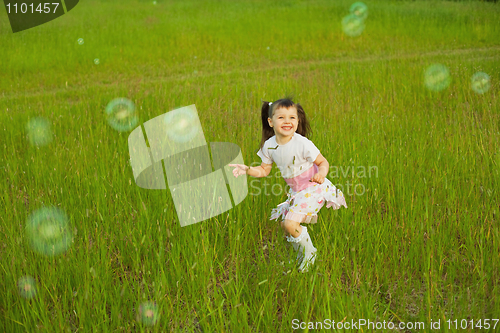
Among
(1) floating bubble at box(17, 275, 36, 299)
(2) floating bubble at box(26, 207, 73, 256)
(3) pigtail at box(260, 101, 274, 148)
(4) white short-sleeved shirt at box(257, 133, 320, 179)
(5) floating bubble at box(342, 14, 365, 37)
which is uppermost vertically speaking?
(5) floating bubble at box(342, 14, 365, 37)

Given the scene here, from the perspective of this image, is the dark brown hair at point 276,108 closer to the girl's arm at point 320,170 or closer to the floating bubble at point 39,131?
the girl's arm at point 320,170

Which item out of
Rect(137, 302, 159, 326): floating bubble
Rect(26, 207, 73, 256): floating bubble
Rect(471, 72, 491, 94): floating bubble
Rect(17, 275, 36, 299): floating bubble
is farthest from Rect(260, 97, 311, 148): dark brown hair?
Rect(471, 72, 491, 94): floating bubble

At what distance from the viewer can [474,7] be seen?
1633cm

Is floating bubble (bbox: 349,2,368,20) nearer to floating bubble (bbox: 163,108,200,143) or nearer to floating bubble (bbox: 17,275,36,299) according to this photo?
floating bubble (bbox: 163,108,200,143)

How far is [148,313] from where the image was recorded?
77.2 inches

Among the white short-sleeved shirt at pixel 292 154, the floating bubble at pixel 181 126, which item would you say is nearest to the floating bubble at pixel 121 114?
the floating bubble at pixel 181 126

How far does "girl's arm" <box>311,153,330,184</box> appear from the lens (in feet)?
7.18

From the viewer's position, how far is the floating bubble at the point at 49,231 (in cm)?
241

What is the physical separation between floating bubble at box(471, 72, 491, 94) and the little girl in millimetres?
4875

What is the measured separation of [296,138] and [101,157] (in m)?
2.33

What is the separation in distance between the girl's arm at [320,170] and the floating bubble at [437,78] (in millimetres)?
4714

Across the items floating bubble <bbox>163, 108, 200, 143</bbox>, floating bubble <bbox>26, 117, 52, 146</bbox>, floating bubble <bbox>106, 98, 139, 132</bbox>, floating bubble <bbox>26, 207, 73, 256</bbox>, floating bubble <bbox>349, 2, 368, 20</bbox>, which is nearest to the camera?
floating bubble <bbox>26, 207, 73, 256</bbox>

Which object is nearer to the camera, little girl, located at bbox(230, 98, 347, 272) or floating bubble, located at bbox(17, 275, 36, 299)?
floating bubble, located at bbox(17, 275, 36, 299)

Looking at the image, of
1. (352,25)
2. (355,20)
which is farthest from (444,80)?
(355,20)
